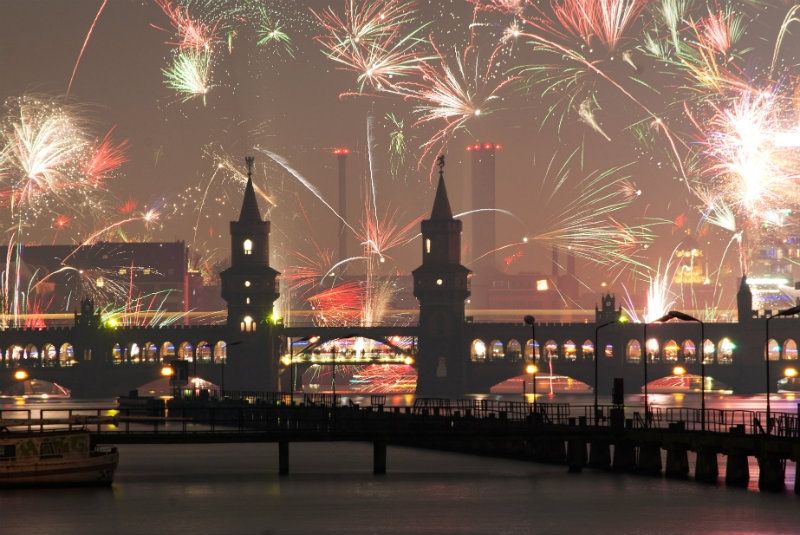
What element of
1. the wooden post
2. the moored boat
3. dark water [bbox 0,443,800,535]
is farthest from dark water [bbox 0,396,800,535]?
the moored boat

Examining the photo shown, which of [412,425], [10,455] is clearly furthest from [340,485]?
[10,455]

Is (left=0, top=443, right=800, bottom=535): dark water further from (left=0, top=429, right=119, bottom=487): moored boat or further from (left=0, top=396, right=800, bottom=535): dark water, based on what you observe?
(left=0, top=429, right=119, bottom=487): moored boat

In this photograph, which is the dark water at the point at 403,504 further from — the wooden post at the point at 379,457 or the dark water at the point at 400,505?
the wooden post at the point at 379,457

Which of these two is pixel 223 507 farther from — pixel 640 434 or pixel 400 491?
pixel 640 434

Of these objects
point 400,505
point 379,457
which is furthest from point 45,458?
point 379,457

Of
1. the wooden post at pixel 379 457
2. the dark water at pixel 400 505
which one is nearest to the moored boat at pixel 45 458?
the dark water at pixel 400 505
